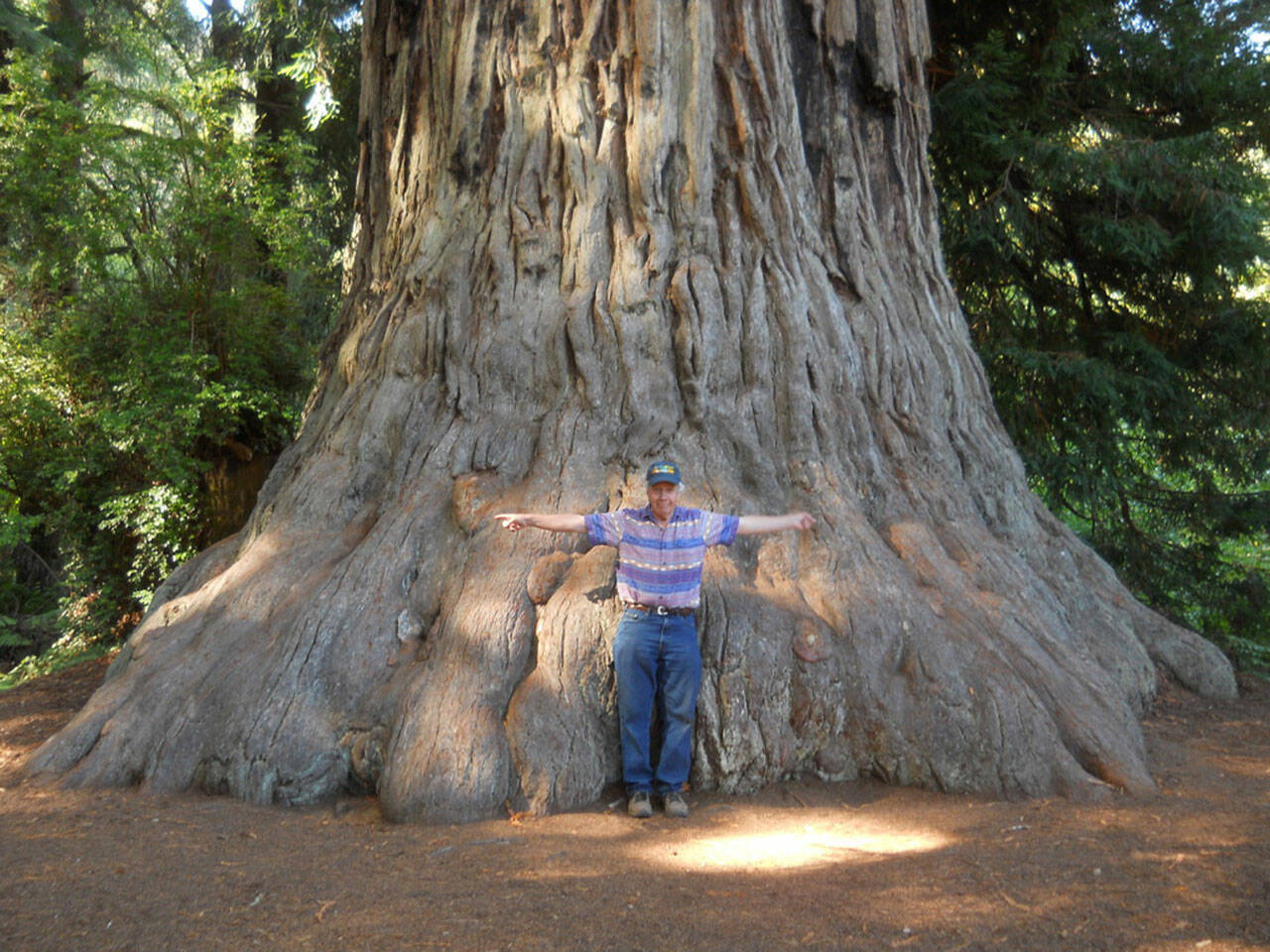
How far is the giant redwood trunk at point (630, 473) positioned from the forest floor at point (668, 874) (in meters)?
0.32

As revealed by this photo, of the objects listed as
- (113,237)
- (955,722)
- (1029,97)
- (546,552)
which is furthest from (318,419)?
(1029,97)

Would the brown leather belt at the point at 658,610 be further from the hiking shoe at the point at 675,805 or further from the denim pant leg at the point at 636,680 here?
the hiking shoe at the point at 675,805

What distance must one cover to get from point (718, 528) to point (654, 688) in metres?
0.88

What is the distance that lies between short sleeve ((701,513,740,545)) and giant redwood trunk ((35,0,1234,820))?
437 millimetres

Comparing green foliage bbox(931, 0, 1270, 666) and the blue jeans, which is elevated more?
green foliage bbox(931, 0, 1270, 666)

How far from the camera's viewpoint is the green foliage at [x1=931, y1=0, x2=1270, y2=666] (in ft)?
33.1

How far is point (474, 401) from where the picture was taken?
6645 mm

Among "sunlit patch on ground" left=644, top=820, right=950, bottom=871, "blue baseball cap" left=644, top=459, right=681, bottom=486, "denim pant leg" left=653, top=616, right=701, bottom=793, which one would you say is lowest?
"sunlit patch on ground" left=644, top=820, right=950, bottom=871

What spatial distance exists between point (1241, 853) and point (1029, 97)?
28.5 ft

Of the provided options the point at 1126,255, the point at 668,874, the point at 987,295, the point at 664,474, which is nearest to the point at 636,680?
the point at 664,474

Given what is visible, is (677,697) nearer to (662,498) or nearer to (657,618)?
(657,618)

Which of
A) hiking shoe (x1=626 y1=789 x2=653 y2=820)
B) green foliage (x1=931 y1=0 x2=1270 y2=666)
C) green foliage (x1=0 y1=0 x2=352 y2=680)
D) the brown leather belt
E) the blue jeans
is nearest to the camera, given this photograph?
hiking shoe (x1=626 y1=789 x2=653 y2=820)

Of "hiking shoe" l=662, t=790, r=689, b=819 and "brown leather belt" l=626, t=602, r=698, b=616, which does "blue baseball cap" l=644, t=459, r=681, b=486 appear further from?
"hiking shoe" l=662, t=790, r=689, b=819

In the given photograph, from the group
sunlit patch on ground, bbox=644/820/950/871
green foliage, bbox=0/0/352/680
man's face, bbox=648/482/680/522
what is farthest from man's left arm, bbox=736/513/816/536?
green foliage, bbox=0/0/352/680
